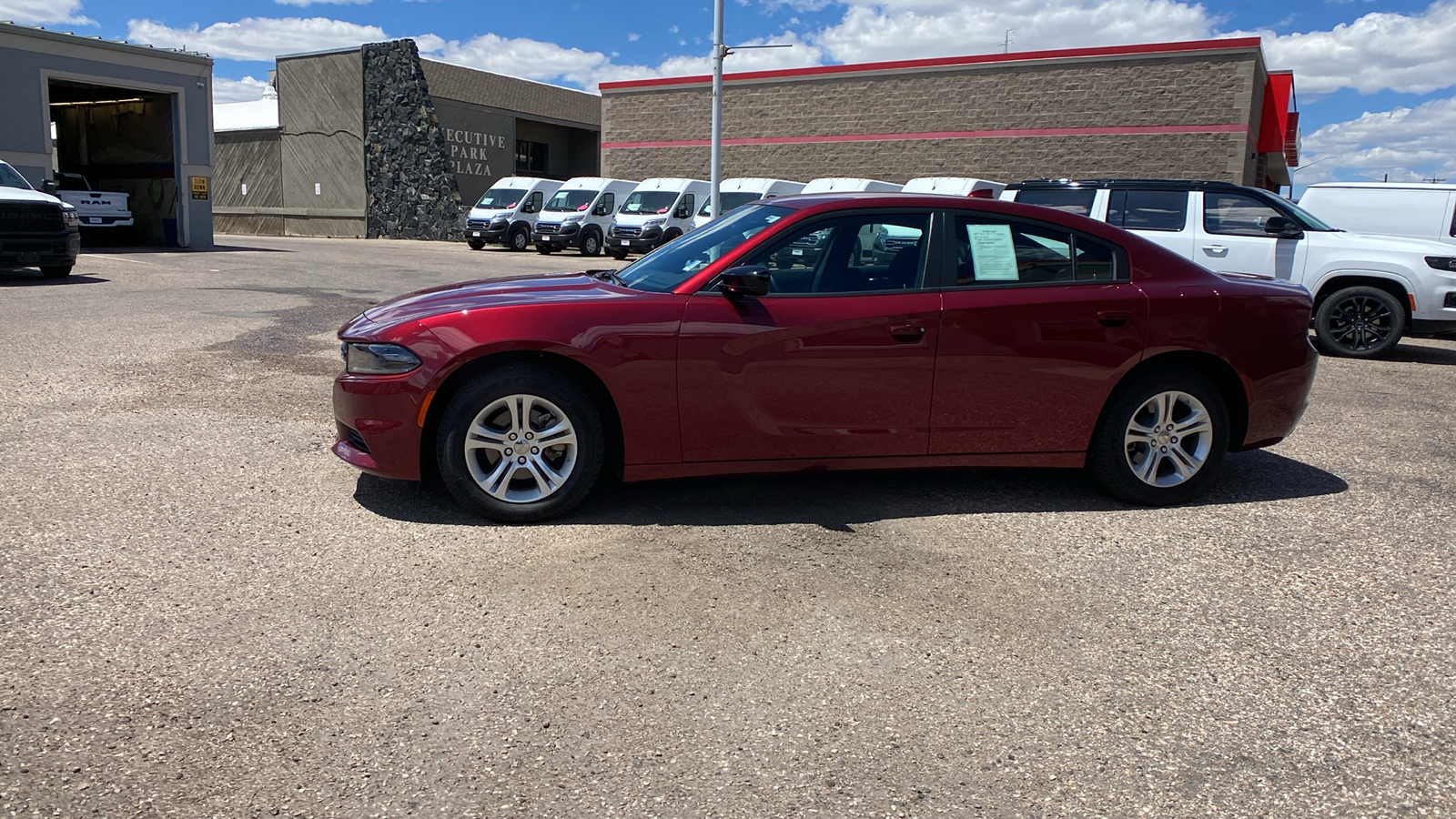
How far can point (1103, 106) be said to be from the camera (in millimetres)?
31562

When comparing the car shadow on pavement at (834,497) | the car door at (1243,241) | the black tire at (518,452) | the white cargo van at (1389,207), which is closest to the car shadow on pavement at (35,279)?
the car shadow on pavement at (834,497)

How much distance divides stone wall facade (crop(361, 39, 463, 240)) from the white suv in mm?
33510

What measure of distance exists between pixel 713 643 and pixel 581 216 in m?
28.0

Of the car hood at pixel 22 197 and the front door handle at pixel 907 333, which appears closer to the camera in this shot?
the front door handle at pixel 907 333

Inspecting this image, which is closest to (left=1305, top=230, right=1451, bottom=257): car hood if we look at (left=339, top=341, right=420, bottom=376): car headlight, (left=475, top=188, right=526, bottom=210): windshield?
(left=339, top=341, right=420, bottom=376): car headlight

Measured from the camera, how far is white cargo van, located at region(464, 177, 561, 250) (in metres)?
31.8

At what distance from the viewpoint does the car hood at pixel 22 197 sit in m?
14.8

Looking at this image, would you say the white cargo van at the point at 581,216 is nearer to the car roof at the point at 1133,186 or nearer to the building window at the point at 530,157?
the car roof at the point at 1133,186

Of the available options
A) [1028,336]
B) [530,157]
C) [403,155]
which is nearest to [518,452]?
[1028,336]

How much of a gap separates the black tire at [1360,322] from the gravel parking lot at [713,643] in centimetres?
595

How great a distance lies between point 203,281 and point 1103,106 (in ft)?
83.1

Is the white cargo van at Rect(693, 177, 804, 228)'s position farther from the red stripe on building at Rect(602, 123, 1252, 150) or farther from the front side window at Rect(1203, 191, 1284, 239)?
the front side window at Rect(1203, 191, 1284, 239)

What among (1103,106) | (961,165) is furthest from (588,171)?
(1103,106)

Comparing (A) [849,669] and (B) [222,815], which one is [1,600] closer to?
(B) [222,815]
